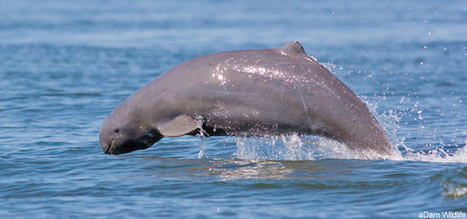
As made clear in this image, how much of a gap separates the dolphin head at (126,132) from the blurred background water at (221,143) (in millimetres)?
404

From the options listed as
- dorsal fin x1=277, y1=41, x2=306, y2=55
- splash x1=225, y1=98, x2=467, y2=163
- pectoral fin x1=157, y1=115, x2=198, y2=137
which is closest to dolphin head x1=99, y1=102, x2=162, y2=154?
pectoral fin x1=157, y1=115, x2=198, y2=137

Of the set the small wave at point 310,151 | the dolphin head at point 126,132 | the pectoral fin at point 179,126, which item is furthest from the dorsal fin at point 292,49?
the dolphin head at point 126,132

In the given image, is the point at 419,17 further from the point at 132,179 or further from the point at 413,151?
the point at 132,179

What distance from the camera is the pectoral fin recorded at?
38.4 feet

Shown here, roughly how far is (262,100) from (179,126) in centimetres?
136

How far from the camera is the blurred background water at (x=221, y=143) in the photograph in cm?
1074

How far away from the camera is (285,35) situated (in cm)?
3759

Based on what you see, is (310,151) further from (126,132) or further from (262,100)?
(126,132)

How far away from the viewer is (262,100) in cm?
1173

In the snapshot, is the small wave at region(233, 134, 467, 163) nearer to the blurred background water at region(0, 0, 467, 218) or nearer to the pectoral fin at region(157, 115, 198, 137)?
the blurred background water at region(0, 0, 467, 218)

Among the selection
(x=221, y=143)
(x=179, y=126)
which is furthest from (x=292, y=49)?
(x=221, y=143)

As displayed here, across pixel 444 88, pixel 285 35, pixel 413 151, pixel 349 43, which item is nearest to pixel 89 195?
pixel 413 151

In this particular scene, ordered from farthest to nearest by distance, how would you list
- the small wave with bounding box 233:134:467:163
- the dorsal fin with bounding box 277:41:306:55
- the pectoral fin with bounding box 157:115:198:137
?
the small wave with bounding box 233:134:467:163 → the dorsal fin with bounding box 277:41:306:55 → the pectoral fin with bounding box 157:115:198:137

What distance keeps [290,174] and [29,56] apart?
21.6 metres
